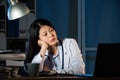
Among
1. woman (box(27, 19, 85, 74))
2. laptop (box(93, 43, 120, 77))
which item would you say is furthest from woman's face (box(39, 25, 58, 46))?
laptop (box(93, 43, 120, 77))

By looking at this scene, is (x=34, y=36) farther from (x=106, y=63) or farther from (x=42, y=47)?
(x=106, y=63)

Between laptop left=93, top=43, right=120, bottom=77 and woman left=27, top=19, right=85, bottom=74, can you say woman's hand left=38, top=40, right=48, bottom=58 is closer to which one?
woman left=27, top=19, right=85, bottom=74

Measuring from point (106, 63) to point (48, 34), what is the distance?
4.02 feet

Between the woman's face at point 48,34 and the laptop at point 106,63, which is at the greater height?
the woman's face at point 48,34

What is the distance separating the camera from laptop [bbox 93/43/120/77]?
180 centimetres

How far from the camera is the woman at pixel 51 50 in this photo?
113 inches

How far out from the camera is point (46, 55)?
2945 millimetres

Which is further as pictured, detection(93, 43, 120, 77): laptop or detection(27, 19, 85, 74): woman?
detection(27, 19, 85, 74): woman

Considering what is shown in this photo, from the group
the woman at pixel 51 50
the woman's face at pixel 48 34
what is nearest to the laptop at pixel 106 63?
the woman at pixel 51 50

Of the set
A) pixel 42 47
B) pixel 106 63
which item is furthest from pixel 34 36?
pixel 106 63

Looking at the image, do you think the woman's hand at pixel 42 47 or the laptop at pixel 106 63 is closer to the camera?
the laptop at pixel 106 63

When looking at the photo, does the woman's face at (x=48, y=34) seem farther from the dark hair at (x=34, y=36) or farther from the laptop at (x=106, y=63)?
the laptop at (x=106, y=63)

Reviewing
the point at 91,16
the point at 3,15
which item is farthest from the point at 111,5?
the point at 3,15

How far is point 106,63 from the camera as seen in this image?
5.94 feet
